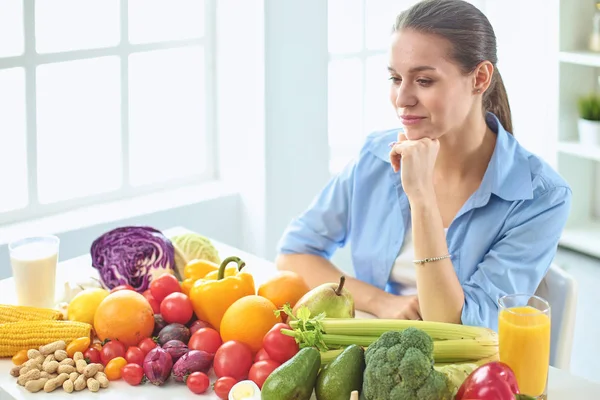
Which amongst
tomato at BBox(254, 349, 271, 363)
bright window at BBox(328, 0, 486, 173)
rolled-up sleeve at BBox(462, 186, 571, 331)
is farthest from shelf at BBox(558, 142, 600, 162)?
tomato at BBox(254, 349, 271, 363)

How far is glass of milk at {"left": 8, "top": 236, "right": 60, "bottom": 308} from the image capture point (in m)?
2.02

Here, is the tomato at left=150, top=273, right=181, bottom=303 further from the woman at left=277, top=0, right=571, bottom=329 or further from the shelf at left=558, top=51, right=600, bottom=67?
the shelf at left=558, top=51, right=600, bottom=67

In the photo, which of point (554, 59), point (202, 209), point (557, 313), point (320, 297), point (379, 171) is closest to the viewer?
point (320, 297)

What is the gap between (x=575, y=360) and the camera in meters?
3.45

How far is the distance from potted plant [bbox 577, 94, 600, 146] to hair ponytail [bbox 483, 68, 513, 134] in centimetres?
202

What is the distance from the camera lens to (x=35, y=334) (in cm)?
184

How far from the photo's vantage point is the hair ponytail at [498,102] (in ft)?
7.51

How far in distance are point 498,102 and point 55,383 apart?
125cm

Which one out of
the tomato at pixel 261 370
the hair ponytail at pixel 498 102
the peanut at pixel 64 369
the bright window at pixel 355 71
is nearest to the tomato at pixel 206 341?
the tomato at pixel 261 370

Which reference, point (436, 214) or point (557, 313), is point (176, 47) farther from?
point (557, 313)

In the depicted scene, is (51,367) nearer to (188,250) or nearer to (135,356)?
(135,356)

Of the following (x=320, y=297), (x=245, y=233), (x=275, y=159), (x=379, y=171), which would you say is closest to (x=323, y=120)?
(x=275, y=159)

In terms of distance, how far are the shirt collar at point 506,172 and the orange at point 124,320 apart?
82 cm

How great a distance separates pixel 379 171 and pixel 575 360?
151cm
